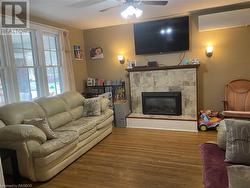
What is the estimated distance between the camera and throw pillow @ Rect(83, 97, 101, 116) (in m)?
3.92

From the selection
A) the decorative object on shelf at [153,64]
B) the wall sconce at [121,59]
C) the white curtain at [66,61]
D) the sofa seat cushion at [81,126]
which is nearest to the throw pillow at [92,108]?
the sofa seat cushion at [81,126]

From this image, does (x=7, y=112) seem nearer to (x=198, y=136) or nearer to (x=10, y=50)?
(x=10, y=50)

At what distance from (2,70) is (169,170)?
3.10 metres

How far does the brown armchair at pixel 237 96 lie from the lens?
3.92 meters

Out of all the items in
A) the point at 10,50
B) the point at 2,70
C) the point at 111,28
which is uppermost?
the point at 111,28

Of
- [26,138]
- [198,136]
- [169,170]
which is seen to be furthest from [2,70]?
[198,136]

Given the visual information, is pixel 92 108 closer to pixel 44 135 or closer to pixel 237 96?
pixel 44 135

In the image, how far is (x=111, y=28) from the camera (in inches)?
199

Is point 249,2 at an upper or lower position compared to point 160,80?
upper

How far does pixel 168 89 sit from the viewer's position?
14.9 ft

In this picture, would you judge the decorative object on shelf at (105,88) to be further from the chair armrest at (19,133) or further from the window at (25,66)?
the chair armrest at (19,133)

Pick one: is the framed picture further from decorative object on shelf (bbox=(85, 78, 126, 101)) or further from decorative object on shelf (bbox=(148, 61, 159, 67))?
decorative object on shelf (bbox=(148, 61, 159, 67))

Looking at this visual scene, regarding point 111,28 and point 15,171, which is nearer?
point 15,171

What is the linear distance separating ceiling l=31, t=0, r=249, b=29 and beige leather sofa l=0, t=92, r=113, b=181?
162 cm
